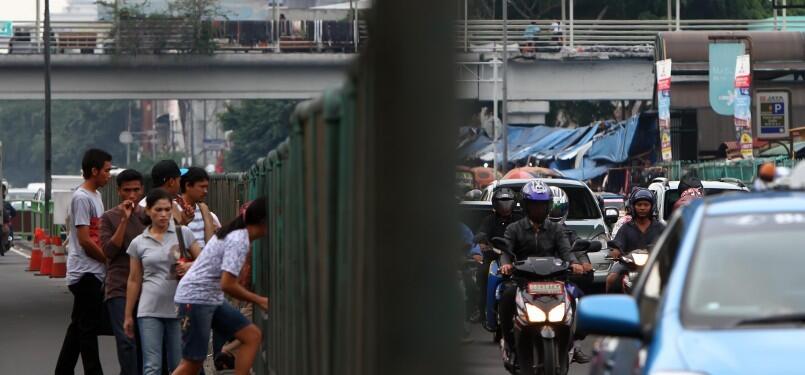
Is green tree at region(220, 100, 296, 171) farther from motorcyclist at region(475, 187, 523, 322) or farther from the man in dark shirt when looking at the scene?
motorcyclist at region(475, 187, 523, 322)

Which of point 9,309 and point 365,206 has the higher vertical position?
point 365,206

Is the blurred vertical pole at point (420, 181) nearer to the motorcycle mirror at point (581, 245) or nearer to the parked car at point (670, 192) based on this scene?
the motorcycle mirror at point (581, 245)

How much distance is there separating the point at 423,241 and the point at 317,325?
11.9 ft

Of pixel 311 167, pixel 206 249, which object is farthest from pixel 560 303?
pixel 311 167

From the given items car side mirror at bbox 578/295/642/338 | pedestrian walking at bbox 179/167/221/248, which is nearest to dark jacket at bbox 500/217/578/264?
pedestrian walking at bbox 179/167/221/248

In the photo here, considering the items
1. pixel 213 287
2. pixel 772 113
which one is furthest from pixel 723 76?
pixel 213 287

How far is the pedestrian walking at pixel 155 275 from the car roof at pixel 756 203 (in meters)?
4.34

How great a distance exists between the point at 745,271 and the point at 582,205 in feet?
55.1

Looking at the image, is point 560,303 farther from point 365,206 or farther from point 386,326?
point 386,326

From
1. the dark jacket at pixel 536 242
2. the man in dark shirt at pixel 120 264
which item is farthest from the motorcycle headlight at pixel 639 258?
the man in dark shirt at pixel 120 264

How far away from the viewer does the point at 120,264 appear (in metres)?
10.4

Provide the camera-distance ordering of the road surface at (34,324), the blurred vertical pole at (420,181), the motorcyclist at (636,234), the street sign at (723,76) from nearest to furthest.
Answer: the blurred vertical pole at (420,181)
the motorcyclist at (636,234)
the road surface at (34,324)
the street sign at (723,76)

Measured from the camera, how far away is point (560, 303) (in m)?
11.2

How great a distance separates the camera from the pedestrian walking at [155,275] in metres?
9.77
